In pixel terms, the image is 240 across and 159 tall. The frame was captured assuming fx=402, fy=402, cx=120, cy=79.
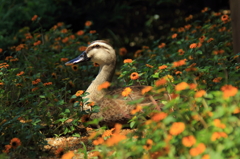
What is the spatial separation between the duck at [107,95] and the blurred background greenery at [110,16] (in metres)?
3.01

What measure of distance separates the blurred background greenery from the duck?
118 inches

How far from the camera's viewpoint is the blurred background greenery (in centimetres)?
852

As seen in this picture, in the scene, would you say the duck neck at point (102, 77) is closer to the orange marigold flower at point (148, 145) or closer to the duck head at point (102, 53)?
the duck head at point (102, 53)

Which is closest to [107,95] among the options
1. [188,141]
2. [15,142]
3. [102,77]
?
[102,77]

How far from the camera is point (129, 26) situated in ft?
35.0

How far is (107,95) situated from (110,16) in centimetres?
541

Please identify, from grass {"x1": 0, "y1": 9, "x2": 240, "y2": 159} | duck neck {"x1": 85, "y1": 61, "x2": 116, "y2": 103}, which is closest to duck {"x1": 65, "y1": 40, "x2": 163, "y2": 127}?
duck neck {"x1": 85, "y1": 61, "x2": 116, "y2": 103}

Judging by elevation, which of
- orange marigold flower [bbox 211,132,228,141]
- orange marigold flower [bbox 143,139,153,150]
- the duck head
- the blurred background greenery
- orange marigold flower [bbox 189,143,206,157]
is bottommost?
the blurred background greenery

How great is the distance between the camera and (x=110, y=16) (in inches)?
369

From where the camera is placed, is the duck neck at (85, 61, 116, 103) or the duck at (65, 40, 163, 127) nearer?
the duck at (65, 40, 163, 127)

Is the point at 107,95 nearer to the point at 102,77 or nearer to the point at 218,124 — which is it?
the point at 102,77

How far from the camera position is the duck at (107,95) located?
171 inches

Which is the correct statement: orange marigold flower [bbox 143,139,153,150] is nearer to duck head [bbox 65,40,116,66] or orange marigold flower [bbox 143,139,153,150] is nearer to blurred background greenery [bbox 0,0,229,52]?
duck head [bbox 65,40,116,66]

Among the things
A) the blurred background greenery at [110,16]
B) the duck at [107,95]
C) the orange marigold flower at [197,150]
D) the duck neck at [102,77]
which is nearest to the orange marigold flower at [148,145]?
the orange marigold flower at [197,150]
